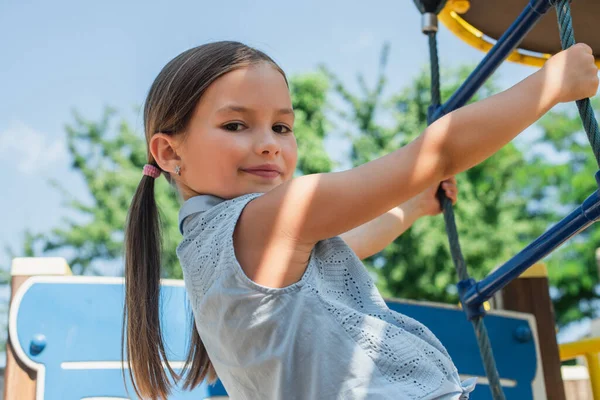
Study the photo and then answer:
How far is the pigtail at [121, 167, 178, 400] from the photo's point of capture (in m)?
1.41

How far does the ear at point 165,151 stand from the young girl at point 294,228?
2 centimetres

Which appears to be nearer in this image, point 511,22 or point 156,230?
point 156,230

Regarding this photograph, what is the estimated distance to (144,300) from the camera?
4.65ft

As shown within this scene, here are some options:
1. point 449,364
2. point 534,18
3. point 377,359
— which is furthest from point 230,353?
point 534,18

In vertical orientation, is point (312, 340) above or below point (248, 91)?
below

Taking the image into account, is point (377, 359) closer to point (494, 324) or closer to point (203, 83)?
point (203, 83)

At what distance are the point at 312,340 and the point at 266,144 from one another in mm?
329

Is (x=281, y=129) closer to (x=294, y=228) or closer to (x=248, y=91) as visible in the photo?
(x=248, y=91)

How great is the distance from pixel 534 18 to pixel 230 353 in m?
0.86

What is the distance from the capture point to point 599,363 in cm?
231

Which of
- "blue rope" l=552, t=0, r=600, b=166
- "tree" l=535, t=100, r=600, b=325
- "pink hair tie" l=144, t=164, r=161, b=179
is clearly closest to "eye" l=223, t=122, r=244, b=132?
"pink hair tie" l=144, t=164, r=161, b=179

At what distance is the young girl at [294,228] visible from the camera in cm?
102

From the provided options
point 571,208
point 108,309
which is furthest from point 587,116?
point 571,208

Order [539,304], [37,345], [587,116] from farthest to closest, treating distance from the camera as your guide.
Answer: [539,304]
[37,345]
[587,116]
